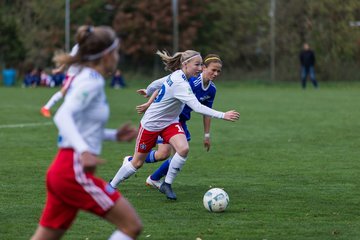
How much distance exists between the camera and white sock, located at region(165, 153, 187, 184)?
9.91 metres

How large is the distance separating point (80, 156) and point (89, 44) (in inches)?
31.3

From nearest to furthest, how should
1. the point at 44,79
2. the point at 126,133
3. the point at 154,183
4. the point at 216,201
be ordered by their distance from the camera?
the point at 126,133, the point at 216,201, the point at 154,183, the point at 44,79

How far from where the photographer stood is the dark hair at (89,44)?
5.63 metres

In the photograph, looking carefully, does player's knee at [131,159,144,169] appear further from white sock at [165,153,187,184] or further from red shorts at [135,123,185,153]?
white sock at [165,153,187,184]

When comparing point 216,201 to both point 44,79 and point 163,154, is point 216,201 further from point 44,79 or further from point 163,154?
point 44,79

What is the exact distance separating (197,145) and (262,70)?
34.7 m

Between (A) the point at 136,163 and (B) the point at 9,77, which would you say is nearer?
(A) the point at 136,163

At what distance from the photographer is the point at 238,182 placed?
36.3 feet

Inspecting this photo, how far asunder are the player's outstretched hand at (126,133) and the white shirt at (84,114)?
13cm

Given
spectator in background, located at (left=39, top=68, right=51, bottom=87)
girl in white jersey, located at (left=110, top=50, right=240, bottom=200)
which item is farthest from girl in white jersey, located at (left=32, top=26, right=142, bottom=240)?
spectator in background, located at (left=39, top=68, right=51, bottom=87)

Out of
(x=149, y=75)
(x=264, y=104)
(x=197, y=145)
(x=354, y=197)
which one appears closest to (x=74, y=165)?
(x=354, y=197)

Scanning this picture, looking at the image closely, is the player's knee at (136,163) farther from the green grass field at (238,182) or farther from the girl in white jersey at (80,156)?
Answer: the girl in white jersey at (80,156)

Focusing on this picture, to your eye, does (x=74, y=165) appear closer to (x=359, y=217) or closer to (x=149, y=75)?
(x=359, y=217)

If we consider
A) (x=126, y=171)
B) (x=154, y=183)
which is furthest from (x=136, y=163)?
(x=154, y=183)
